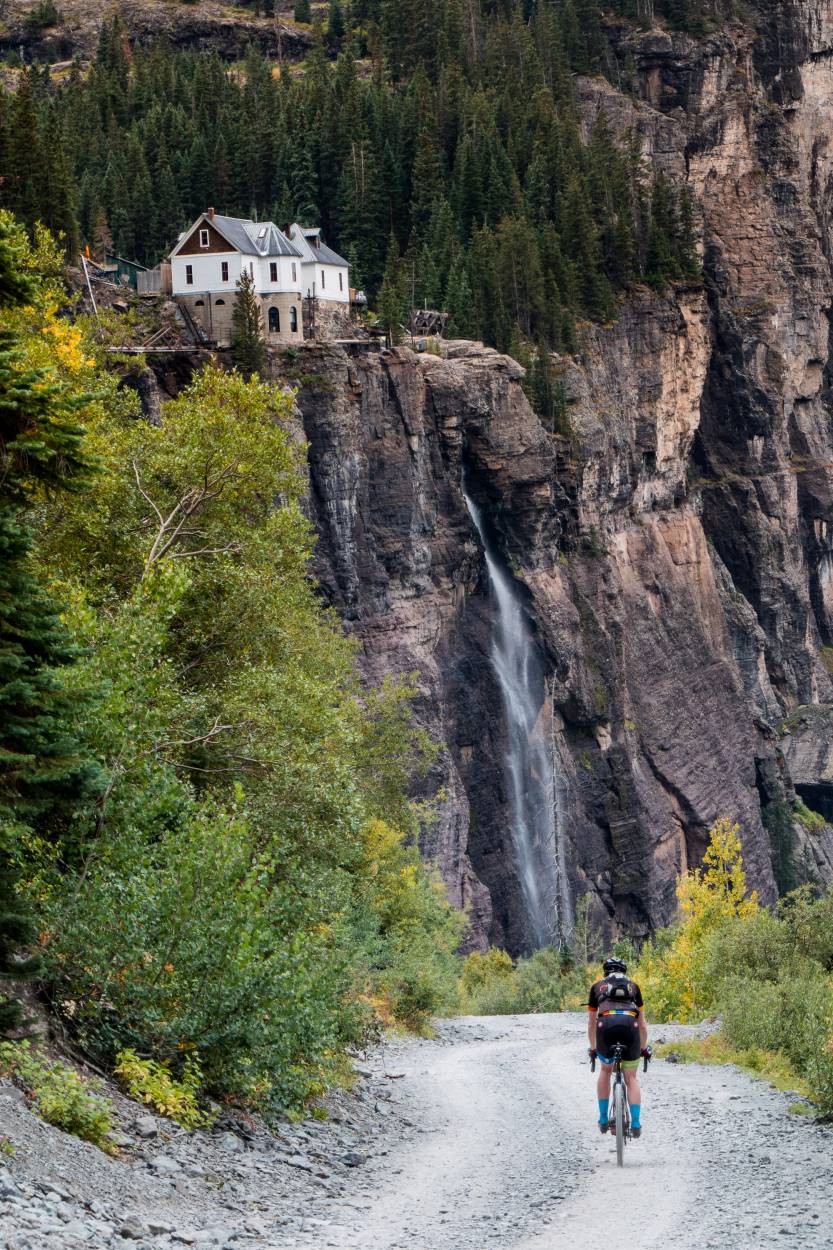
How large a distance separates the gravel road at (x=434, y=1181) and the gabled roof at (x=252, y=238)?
6416 cm

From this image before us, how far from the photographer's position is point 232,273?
8350 cm

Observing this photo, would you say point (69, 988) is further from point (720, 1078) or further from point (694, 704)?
point (694, 704)

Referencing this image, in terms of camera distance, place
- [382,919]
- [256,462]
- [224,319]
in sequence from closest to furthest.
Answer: [256,462] < [382,919] < [224,319]

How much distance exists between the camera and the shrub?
63.5 feet

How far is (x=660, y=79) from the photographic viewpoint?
133m

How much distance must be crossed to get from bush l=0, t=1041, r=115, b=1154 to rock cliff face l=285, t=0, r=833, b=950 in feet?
195

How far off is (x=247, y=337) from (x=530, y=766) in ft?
96.4

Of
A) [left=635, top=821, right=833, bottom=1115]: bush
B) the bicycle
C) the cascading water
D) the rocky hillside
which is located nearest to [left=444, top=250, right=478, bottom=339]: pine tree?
the cascading water

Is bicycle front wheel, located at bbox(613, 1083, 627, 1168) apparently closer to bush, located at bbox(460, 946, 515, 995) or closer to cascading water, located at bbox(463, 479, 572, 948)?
bush, located at bbox(460, 946, 515, 995)

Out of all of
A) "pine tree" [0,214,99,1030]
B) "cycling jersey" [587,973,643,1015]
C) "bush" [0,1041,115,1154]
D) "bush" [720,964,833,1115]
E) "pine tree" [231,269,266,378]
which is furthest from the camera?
"pine tree" [231,269,266,378]

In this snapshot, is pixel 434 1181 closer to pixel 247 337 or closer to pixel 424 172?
pixel 247 337

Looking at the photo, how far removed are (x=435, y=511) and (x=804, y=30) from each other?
70624mm

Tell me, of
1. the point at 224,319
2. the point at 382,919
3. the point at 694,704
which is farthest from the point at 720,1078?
the point at 694,704

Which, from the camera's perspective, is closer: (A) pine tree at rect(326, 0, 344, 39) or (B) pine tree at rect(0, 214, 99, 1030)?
(B) pine tree at rect(0, 214, 99, 1030)
